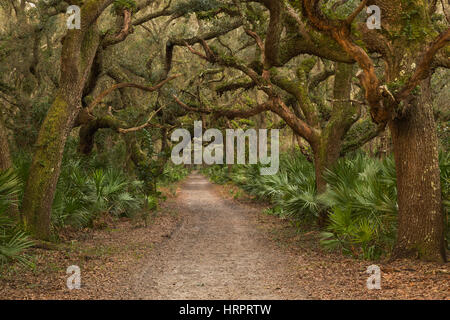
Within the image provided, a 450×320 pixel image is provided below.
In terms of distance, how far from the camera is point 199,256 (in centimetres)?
890

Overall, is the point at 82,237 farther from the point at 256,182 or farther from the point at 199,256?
the point at 256,182

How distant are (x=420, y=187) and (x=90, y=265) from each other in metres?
5.81

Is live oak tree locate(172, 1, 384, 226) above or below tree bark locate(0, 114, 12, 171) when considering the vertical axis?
above

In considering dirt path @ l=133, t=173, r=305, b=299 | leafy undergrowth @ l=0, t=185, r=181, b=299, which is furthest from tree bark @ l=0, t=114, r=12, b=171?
dirt path @ l=133, t=173, r=305, b=299

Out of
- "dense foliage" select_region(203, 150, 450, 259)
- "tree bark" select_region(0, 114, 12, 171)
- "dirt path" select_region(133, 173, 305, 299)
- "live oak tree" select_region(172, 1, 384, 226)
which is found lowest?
"dirt path" select_region(133, 173, 305, 299)

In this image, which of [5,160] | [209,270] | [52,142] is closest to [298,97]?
[209,270]

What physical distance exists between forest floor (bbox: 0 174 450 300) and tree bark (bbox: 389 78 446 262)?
0.33m

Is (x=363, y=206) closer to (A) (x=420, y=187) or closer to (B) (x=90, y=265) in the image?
(A) (x=420, y=187)

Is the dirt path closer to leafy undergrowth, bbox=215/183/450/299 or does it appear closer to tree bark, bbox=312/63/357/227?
leafy undergrowth, bbox=215/183/450/299

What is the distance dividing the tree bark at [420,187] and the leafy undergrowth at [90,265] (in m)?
4.51

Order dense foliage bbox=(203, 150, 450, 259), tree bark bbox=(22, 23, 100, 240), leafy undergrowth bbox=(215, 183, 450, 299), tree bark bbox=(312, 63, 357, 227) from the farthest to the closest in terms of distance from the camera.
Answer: tree bark bbox=(312, 63, 357, 227)
tree bark bbox=(22, 23, 100, 240)
dense foliage bbox=(203, 150, 450, 259)
leafy undergrowth bbox=(215, 183, 450, 299)

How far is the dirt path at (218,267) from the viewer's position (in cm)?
609

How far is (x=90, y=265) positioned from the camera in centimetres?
772

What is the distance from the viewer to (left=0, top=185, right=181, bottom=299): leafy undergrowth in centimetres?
600
